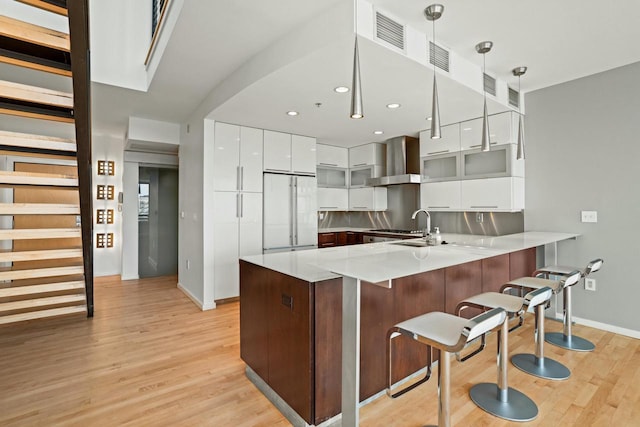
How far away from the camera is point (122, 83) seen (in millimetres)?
3523

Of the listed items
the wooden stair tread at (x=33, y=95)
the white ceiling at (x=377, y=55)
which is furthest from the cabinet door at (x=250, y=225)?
the wooden stair tread at (x=33, y=95)

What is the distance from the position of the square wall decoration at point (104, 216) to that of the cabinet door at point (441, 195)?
5.51 meters

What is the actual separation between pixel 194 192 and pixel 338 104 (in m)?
2.36

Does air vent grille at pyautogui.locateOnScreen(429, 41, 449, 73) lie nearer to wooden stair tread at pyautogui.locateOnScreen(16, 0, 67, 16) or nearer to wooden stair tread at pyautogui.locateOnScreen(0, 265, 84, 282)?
wooden stair tread at pyautogui.locateOnScreen(16, 0, 67, 16)

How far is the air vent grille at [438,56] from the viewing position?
2.55 metres

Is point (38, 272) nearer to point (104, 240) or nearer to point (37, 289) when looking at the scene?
point (37, 289)

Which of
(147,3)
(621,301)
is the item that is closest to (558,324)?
(621,301)

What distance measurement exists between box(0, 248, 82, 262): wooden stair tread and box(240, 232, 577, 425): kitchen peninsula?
2.01m

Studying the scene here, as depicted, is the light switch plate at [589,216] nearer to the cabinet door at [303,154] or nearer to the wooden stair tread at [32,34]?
the cabinet door at [303,154]

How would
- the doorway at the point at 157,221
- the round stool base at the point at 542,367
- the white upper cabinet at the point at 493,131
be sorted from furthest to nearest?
the doorway at the point at 157,221 → the white upper cabinet at the point at 493,131 → the round stool base at the point at 542,367

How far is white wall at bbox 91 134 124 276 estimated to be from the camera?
5.76m

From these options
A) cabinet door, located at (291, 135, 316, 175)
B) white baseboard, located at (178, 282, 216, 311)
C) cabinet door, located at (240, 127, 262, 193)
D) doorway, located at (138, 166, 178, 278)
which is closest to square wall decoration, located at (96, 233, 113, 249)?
doorway, located at (138, 166, 178, 278)

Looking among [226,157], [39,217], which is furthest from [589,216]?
[39,217]

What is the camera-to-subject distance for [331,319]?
1.89m
